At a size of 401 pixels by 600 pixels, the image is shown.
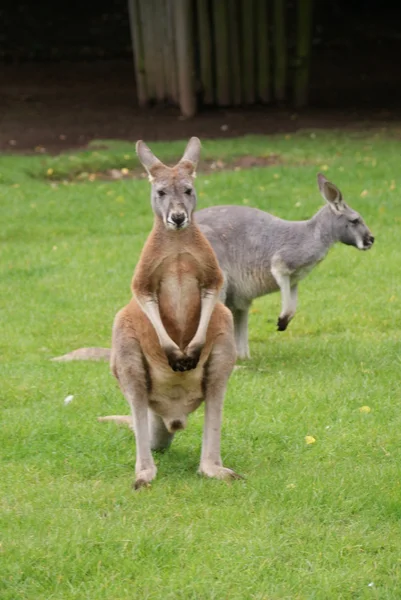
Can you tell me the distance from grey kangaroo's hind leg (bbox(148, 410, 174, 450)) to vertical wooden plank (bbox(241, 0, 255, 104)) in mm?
10983

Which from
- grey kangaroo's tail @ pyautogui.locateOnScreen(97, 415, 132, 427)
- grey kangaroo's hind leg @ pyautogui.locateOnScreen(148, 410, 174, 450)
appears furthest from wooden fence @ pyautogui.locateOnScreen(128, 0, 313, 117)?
grey kangaroo's hind leg @ pyautogui.locateOnScreen(148, 410, 174, 450)

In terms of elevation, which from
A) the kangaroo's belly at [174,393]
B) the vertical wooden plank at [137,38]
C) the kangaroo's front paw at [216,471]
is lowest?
the vertical wooden plank at [137,38]

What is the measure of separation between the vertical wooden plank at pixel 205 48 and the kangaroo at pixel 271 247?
864cm

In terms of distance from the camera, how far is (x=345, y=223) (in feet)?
23.3

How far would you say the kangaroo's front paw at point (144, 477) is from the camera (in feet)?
15.1

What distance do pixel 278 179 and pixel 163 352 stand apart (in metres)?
7.98

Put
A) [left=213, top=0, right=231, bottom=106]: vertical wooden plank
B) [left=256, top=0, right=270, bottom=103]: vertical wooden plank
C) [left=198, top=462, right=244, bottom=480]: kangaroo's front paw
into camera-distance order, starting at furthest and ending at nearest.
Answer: [left=256, top=0, right=270, bottom=103]: vertical wooden plank, [left=213, top=0, right=231, bottom=106]: vertical wooden plank, [left=198, top=462, right=244, bottom=480]: kangaroo's front paw

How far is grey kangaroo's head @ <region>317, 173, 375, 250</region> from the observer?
707cm

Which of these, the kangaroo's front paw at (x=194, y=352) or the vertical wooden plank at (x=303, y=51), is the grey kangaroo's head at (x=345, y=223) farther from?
the vertical wooden plank at (x=303, y=51)

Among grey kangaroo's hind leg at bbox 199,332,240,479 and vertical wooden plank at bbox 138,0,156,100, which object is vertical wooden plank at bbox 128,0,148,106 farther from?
grey kangaroo's hind leg at bbox 199,332,240,479

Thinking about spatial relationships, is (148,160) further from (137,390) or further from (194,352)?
(137,390)

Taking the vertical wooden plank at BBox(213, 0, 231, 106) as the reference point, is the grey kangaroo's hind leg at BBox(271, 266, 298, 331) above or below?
above

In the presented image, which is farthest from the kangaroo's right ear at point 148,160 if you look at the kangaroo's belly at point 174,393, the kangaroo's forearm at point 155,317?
the kangaroo's belly at point 174,393

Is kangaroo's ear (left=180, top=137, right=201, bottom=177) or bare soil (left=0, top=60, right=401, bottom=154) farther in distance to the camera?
bare soil (left=0, top=60, right=401, bottom=154)
